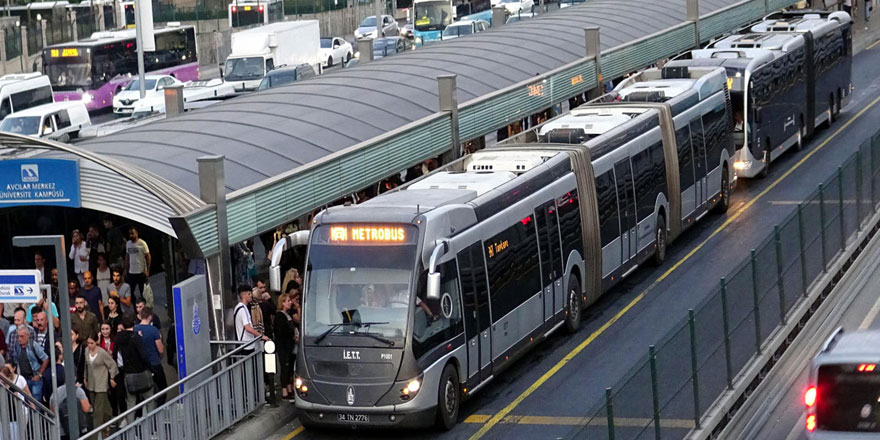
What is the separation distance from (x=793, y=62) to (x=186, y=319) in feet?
79.8

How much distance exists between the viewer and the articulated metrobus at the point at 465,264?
701 inches

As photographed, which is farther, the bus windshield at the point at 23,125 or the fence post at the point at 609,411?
the bus windshield at the point at 23,125

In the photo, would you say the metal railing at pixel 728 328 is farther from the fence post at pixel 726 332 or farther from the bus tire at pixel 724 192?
the bus tire at pixel 724 192

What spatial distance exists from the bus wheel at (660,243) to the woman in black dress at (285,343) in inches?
382

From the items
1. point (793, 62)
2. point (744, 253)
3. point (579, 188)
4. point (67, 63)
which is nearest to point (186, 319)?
point (579, 188)

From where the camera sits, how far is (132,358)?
18.2 m

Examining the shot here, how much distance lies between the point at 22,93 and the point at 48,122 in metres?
6.44

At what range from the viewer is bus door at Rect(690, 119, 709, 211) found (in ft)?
97.5

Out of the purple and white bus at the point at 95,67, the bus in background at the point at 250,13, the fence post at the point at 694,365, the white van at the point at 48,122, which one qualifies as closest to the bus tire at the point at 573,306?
the fence post at the point at 694,365

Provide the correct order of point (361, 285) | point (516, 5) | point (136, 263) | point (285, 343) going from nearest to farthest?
point (361, 285) < point (285, 343) < point (136, 263) < point (516, 5)

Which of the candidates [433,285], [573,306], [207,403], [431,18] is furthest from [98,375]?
[431,18]

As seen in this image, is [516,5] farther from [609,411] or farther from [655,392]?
[609,411]

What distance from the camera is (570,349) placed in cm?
2222

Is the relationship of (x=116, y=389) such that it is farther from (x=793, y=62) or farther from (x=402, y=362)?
(x=793, y=62)
